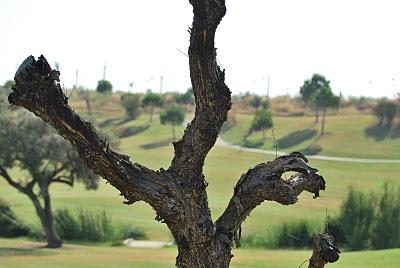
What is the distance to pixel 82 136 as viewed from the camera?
5723 mm

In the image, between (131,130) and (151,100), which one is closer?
(131,130)

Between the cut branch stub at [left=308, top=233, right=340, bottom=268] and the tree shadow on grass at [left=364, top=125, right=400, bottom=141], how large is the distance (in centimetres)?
8152

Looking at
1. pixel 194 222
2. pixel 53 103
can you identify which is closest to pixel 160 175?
pixel 194 222

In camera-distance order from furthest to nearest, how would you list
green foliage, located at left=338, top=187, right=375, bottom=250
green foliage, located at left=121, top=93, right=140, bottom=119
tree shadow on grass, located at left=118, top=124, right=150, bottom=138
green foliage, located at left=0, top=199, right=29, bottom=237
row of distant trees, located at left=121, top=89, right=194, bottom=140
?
green foliage, located at left=121, top=93, right=140, bottom=119 < row of distant trees, located at left=121, top=89, right=194, bottom=140 < tree shadow on grass, located at left=118, top=124, right=150, bottom=138 < green foliage, located at left=0, top=199, right=29, bottom=237 < green foliage, located at left=338, top=187, right=375, bottom=250

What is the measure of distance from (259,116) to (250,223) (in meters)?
45.3

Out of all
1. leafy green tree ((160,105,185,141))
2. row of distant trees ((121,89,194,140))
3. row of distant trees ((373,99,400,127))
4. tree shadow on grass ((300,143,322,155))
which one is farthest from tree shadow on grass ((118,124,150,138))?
row of distant trees ((373,99,400,127))

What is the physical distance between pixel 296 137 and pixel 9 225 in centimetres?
5123

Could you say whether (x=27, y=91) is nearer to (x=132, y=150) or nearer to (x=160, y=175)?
(x=160, y=175)

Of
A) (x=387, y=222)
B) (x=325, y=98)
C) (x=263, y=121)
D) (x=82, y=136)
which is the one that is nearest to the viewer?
(x=82, y=136)

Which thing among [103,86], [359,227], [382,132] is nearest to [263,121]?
[382,132]

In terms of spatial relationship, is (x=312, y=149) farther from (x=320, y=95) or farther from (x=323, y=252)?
(x=323, y=252)

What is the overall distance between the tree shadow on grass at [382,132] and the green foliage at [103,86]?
55.7 meters

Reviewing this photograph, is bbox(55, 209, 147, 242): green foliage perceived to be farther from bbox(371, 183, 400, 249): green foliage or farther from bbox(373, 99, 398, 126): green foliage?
bbox(373, 99, 398, 126): green foliage

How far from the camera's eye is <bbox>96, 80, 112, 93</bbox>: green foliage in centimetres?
13352
